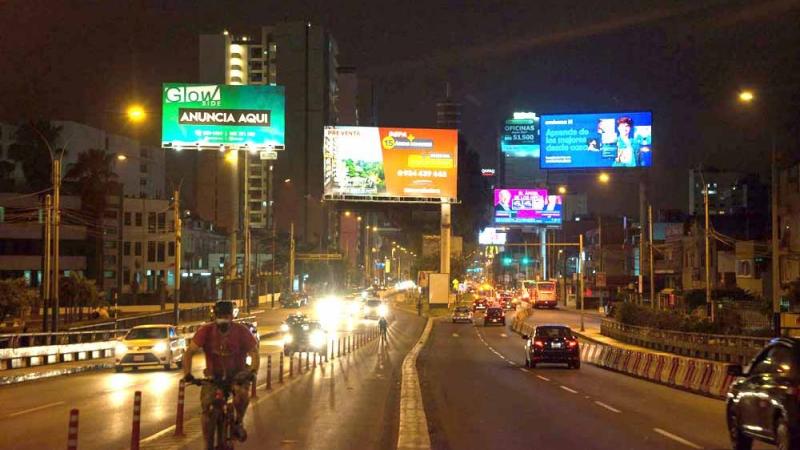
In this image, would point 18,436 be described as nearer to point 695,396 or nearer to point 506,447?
point 506,447

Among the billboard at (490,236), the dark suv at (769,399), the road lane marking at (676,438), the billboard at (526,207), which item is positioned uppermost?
the billboard at (526,207)

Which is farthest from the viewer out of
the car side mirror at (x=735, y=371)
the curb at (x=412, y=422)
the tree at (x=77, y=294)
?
the tree at (x=77, y=294)

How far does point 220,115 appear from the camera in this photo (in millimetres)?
57656

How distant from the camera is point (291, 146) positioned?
6122 inches

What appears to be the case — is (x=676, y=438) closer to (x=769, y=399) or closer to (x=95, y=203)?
A: (x=769, y=399)

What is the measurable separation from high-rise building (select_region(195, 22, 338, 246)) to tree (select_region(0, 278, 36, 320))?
92.6 m

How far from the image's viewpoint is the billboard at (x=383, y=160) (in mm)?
58812

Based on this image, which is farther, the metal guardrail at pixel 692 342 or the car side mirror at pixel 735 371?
the metal guardrail at pixel 692 342

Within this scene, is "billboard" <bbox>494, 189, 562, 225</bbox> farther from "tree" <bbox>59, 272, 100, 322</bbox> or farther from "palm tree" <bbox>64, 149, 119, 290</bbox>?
"tree" <bbox>59, 272, 100, 322</bbox>

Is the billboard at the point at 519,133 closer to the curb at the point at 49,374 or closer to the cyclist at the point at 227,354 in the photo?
the curb at the point at 49,374

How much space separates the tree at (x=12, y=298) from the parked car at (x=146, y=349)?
2076cm

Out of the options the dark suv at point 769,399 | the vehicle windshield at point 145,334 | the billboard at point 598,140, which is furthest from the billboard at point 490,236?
the dark suv at point 769,399

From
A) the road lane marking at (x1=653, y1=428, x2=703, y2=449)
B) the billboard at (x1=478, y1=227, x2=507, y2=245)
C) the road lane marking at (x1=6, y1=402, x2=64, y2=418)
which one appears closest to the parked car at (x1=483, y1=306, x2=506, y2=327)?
the billboard at (x1=478, y1=227, x2=507, y2=245)

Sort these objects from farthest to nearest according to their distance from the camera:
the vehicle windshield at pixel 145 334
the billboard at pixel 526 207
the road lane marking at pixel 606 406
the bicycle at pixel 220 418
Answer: the billboard at pixel 526 207, the vehicle windshield at pixel 145 334, the road lane marking at pixel 606 406, the bicycle at pixel 220 418
